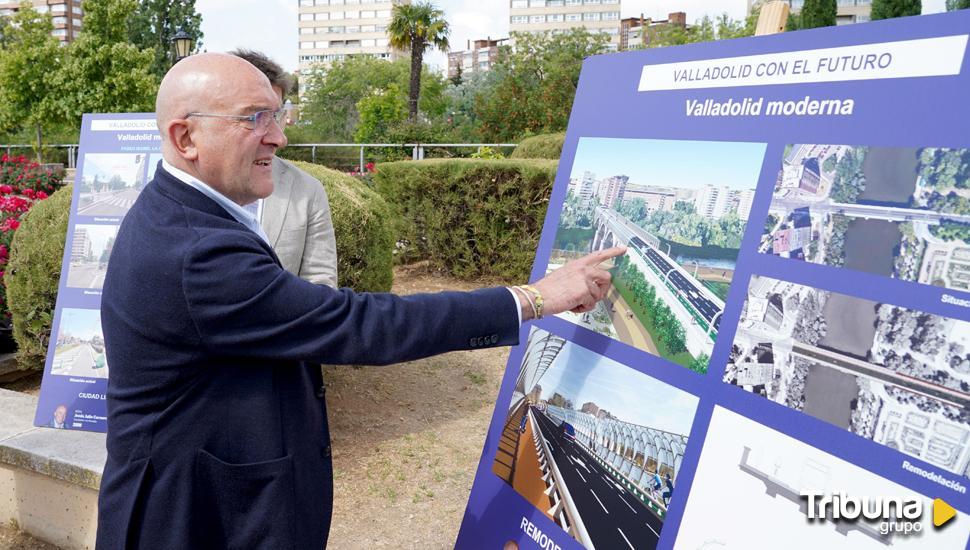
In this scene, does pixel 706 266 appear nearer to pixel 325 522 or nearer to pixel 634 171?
pixel 634 171

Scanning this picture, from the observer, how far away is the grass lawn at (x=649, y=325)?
5.58 feet

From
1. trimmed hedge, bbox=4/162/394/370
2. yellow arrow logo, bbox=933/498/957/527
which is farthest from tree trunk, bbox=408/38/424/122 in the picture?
yellow arrow logo, bbox=933/498/957/527

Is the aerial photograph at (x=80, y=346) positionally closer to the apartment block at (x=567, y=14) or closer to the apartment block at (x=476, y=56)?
the apartment block at (x=476, y=56)

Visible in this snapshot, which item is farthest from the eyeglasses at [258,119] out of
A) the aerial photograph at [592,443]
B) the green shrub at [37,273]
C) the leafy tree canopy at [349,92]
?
the leafy tree canopy at [349,92]

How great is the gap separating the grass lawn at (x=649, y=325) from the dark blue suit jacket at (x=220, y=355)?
0.31 m

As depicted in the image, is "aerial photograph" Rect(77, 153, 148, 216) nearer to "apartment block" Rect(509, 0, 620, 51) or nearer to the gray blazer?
the gray blazer

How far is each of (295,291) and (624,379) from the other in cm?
83

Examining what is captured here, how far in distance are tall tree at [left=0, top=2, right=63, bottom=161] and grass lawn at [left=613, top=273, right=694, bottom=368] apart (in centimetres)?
2669

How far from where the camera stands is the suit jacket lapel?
3131 millimetres

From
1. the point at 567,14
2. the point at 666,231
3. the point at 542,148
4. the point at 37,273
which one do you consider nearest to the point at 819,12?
the point at 542,148

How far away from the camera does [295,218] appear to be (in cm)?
319

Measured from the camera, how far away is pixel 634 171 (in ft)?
6.51

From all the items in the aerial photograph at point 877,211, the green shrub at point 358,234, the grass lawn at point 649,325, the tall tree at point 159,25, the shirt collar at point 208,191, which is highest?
the tall tree at point 159,25

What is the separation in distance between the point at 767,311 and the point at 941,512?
1.52 feet
